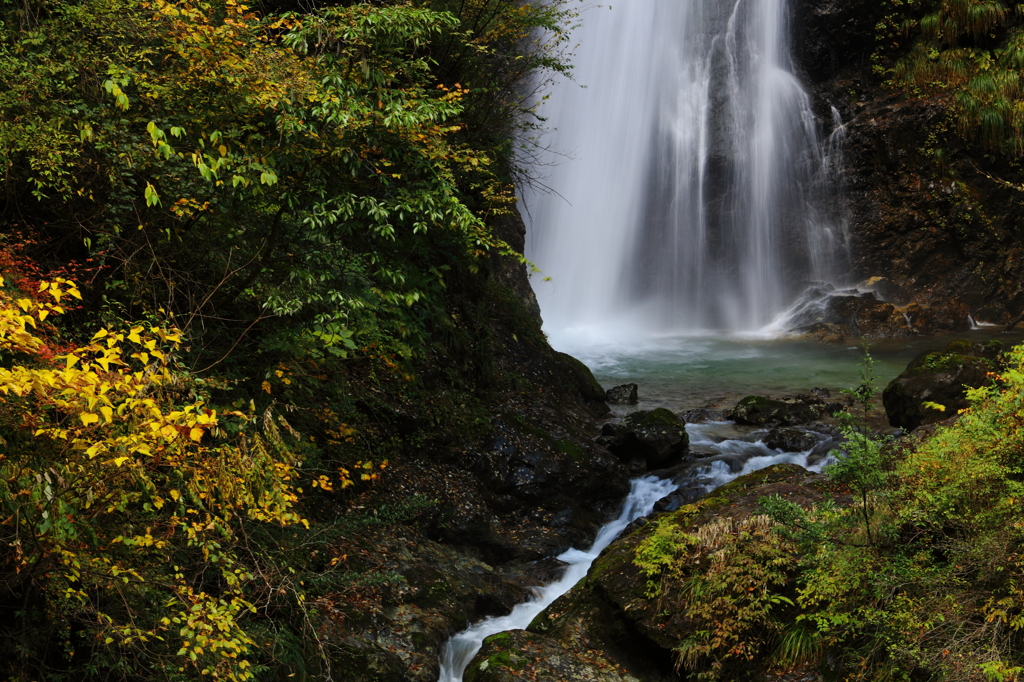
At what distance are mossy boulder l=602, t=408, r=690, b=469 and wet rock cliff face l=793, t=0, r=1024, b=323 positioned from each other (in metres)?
13.9

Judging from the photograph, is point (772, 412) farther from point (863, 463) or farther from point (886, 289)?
point (886, 289)

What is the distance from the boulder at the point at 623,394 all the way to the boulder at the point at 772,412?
6.30ft

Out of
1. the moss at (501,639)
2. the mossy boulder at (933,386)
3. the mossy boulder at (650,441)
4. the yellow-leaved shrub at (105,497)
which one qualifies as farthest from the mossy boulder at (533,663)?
the mossy boulder at (933,386)

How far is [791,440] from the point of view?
10.9 meters

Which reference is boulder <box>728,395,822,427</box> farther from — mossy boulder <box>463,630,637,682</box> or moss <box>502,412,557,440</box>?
mossy boulder <box>463,630,637,682</box>

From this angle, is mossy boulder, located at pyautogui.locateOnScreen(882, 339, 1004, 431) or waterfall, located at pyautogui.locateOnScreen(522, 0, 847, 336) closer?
mossy boulder, located at pyautogui.locateOnScreen(882, 339, 1004, 431)

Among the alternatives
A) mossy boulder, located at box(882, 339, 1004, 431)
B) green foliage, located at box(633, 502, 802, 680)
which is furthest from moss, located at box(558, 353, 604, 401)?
green foliage, located at box(633, 502, 802, 680)

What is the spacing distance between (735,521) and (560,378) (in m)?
6.04

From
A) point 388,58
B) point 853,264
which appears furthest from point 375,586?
point 853,264

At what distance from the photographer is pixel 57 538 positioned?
3242 mm

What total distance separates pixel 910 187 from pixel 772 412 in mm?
13291

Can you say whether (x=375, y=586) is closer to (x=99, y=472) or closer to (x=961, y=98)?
(x=99, y=472)

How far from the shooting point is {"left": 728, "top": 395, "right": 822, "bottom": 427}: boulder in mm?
12008

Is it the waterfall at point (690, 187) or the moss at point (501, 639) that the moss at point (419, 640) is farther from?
the waterfall at point (690, 187)
